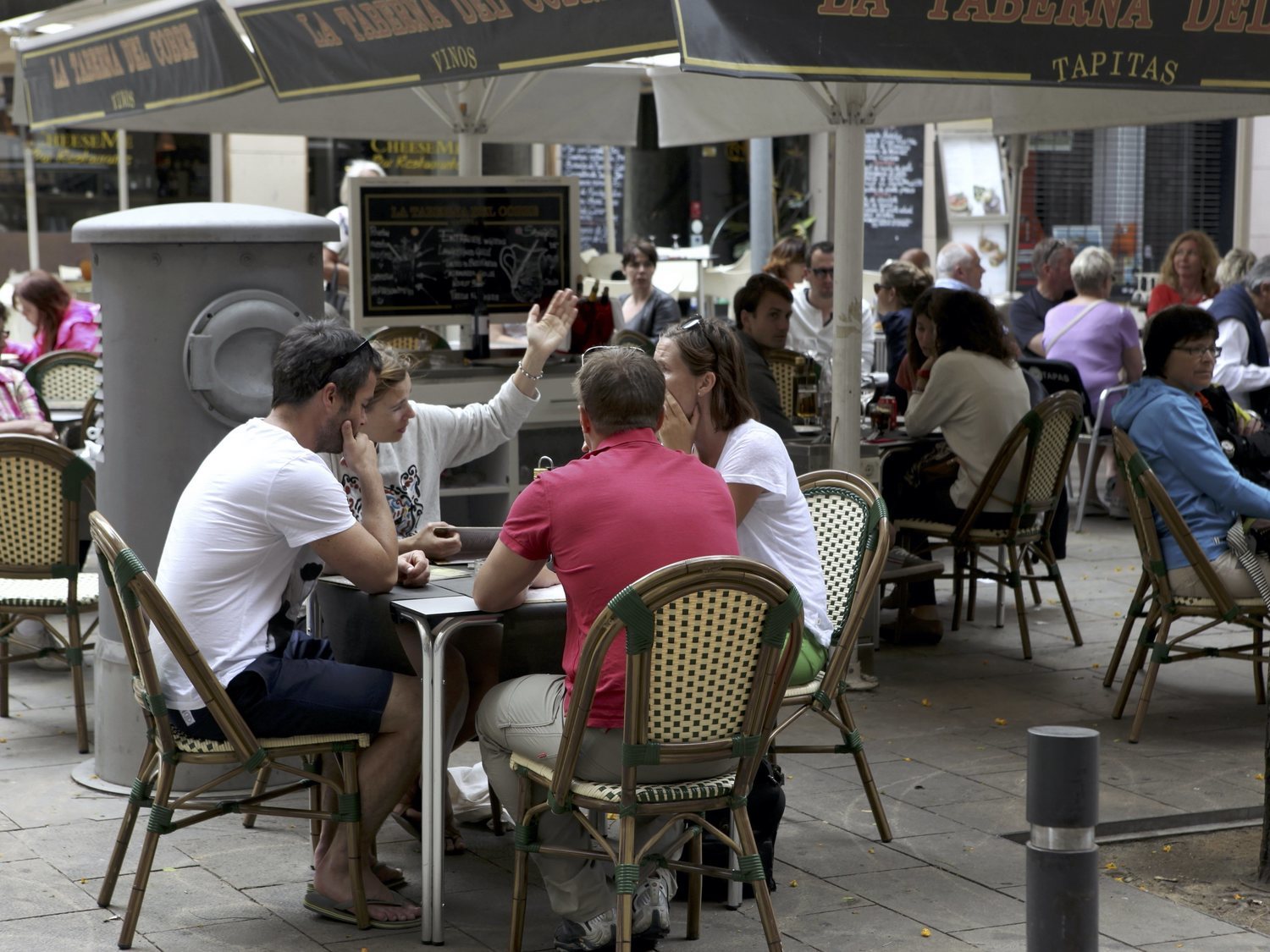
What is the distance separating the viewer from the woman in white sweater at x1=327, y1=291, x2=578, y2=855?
448 centimetres

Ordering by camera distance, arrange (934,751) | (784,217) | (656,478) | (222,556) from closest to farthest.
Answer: (656,478)
(222,556)
(934,751)
(784,217)

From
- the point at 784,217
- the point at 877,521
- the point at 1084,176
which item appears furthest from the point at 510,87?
the point at 1084,176

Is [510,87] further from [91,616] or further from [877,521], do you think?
[877,521]

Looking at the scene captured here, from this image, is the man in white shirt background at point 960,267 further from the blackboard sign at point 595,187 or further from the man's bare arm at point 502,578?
the blackboard sign at point 595,187

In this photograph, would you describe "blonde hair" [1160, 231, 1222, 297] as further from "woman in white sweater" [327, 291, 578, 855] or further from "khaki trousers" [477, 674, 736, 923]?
"khaki trousers" [477, 674, 736, 923]

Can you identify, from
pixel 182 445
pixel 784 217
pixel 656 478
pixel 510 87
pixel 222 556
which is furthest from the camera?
pixel 784 217

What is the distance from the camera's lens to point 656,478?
3.79 meters

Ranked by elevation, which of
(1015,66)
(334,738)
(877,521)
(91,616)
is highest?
(1015,66)

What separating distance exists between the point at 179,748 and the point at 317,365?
100cm

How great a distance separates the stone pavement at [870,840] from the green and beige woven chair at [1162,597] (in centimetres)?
27

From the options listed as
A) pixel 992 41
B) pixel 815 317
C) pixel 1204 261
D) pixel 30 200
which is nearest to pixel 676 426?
pixel 992 41

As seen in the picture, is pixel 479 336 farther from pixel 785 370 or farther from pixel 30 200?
pixel 30 200

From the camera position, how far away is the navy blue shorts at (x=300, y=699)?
160 inches

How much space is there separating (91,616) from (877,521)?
188 inches
